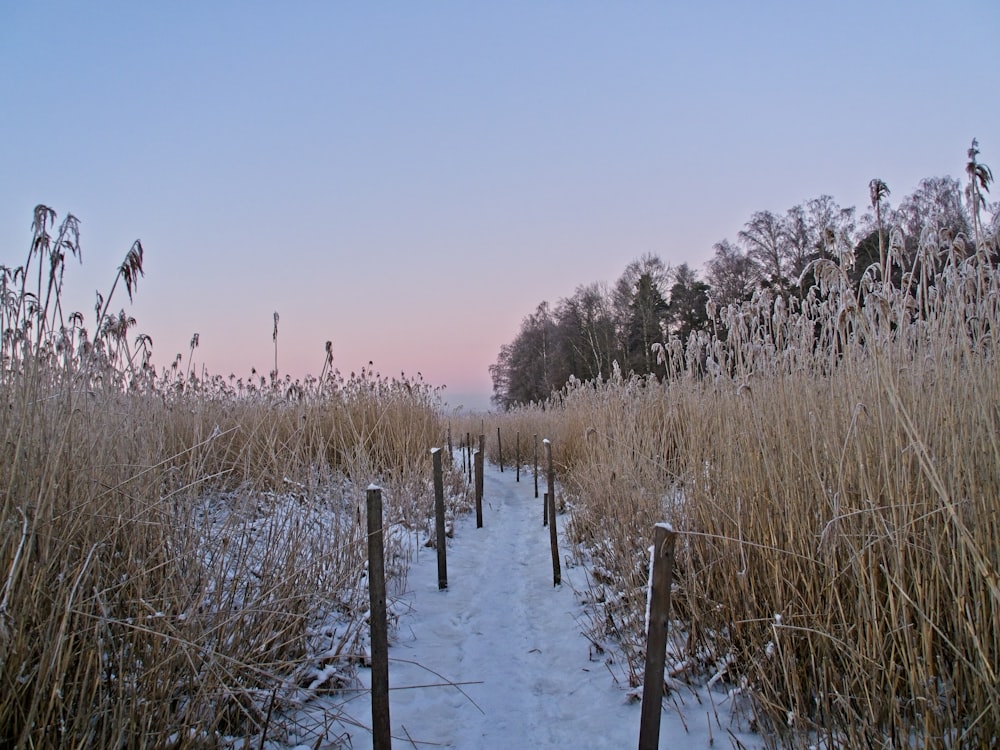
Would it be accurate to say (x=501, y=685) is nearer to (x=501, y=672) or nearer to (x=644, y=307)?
(x=501, y=672)

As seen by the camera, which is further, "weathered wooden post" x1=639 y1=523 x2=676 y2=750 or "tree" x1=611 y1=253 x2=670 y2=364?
"tree" x1=611 y1=253 x2=670 y2=364

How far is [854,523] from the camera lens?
1.93 metres

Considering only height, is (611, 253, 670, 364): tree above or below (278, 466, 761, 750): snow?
above

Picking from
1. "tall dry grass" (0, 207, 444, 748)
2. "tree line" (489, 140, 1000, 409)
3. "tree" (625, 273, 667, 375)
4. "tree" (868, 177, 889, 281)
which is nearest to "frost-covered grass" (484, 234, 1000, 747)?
"tree" (868, 177, 889, 281)

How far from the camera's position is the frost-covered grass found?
165cm

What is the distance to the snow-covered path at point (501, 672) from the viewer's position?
100 inches

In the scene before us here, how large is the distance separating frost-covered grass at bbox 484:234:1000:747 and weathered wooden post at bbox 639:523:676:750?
386 mm

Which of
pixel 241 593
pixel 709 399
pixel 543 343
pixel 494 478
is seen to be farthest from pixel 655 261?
pixel 241 593

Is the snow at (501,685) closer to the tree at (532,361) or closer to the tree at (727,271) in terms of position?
the tree at (727,271)

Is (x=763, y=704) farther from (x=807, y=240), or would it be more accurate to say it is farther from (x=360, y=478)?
(x=807, y=240)

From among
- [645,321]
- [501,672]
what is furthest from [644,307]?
[501,672]

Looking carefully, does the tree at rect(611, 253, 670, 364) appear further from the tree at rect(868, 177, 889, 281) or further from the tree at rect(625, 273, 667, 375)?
the tree at rect(868, 177, 889, 281)

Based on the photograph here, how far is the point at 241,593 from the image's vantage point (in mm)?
2828

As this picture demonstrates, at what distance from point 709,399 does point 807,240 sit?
Answer: 2611 centimetres
